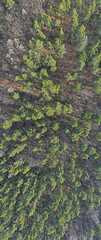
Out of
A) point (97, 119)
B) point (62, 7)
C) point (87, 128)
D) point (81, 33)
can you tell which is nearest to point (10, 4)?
point (62, 7)

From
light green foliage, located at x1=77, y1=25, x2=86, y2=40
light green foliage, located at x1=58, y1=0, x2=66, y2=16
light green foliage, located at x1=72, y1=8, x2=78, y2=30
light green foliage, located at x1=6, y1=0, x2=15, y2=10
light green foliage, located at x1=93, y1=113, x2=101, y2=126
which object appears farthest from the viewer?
light green foliage, located at x1=93, y1=113, x2=101, y2=126

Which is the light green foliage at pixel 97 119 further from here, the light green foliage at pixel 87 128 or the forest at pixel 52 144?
the light green foliage at pixel 87 128

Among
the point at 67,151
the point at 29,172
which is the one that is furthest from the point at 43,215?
the point at 67,151

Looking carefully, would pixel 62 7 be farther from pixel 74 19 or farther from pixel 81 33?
pixel 81 33

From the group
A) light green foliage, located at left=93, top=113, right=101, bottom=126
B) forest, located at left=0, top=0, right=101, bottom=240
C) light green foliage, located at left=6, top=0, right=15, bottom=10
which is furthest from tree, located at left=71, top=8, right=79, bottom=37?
light green foliage, located at left=93, top=113, right=101, bottom=126

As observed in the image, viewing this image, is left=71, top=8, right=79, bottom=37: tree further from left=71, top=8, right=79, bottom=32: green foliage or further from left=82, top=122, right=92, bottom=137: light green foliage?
left=82, top=122, right=92, bottom=137: light green foliage

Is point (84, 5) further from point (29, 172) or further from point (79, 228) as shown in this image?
point (79, 228)

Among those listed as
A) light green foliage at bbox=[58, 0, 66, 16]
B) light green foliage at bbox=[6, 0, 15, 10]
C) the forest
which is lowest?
the forest

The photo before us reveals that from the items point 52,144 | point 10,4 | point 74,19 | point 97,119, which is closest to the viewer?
point 74,19
